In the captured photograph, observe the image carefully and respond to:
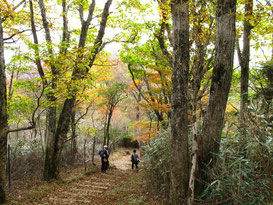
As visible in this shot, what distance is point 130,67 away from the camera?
1152cm

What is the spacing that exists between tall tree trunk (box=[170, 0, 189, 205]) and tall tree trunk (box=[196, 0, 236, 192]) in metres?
0.34

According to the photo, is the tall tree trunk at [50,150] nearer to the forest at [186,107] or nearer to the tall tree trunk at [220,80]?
the forest at [186,107]

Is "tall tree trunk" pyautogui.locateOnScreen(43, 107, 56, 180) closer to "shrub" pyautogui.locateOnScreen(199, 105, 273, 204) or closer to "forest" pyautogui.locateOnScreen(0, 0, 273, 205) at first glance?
"forest" pyautogui.locateOnScreen(0, 0, 273, 205)

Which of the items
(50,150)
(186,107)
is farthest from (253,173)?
(50,150)

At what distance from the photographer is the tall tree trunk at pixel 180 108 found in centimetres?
376

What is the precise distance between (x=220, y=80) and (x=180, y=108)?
0.91 m

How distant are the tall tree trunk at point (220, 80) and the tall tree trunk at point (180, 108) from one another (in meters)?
0.34

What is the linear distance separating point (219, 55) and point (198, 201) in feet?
9.25

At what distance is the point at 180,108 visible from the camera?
381 centimetres

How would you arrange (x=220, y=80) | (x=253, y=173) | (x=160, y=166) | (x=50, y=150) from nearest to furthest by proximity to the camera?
1. (x=253, y=173)
2. (x=220, y=80)
3. (x=160, y=166)
4. (x=50, y=150)

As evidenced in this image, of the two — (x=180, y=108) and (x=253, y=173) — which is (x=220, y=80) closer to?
(x=180, y=108)

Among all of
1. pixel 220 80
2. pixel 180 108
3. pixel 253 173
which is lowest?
pixel 253 173

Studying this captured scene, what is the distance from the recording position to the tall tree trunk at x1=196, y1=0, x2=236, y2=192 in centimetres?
370

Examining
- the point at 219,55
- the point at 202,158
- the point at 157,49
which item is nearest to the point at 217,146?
the point at 202,158
